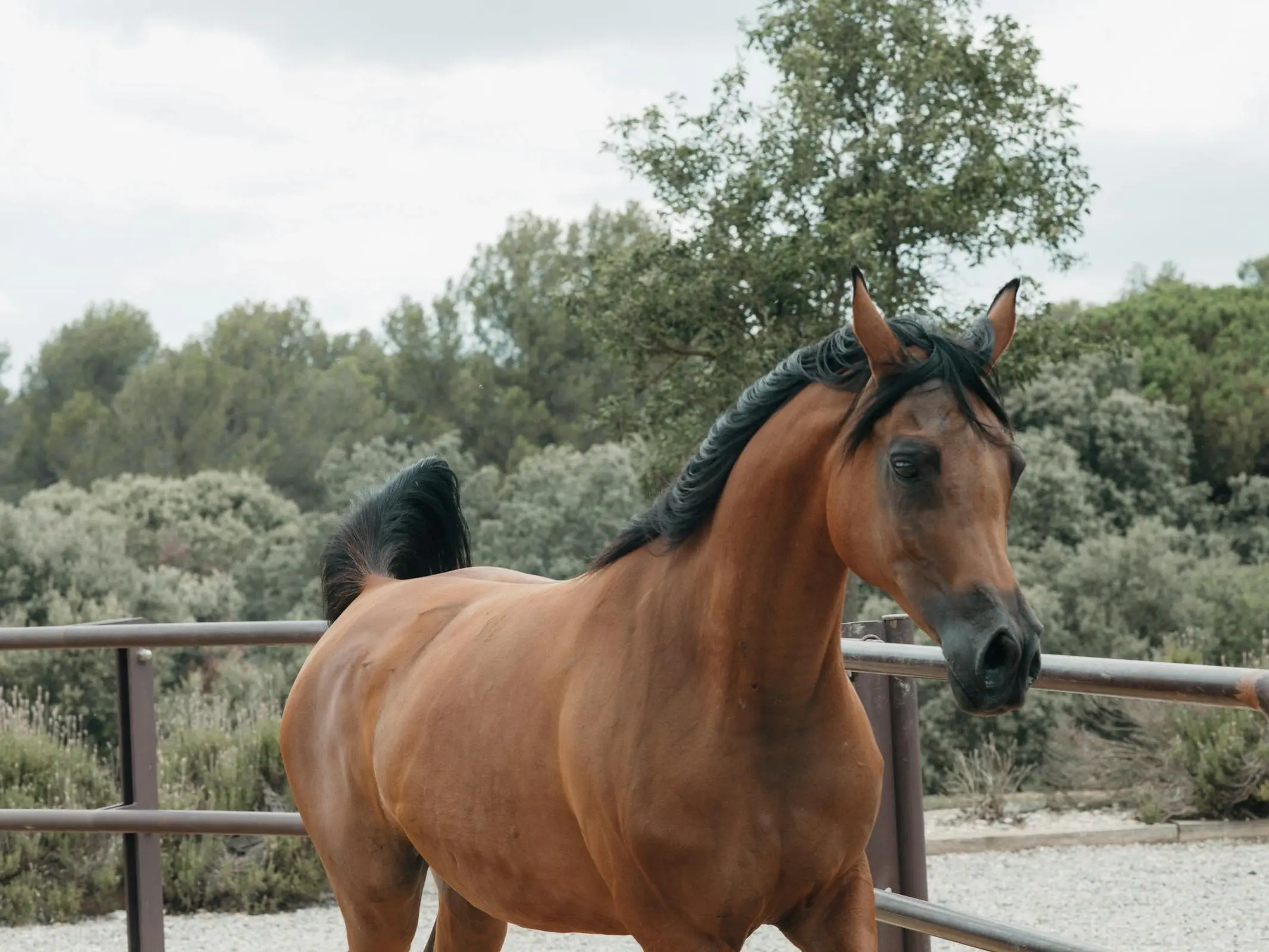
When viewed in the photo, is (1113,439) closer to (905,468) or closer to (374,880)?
(374,880)

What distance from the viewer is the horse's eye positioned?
2043mm

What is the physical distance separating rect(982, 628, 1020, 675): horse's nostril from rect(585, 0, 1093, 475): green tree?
11.3 metres

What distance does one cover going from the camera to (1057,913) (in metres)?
6.79

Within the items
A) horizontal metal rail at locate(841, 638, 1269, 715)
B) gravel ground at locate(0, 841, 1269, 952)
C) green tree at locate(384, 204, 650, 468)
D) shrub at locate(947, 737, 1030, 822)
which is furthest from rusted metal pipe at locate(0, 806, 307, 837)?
green tree at locate(384, 204, 650, 468)

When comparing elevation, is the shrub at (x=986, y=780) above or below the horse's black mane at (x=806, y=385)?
below

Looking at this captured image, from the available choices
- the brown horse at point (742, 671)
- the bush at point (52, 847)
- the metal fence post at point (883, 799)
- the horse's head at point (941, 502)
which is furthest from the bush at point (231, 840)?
the horse's head at point (941, 502)

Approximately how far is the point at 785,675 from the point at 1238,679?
0.70 meters

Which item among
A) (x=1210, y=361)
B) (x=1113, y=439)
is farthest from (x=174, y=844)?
(x=1210, y=361)

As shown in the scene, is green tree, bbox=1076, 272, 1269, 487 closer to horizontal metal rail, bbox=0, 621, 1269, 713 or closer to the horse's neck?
horizontal metal rail, bbox=0, 621, 1269, 713

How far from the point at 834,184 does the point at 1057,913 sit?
27.6 ft

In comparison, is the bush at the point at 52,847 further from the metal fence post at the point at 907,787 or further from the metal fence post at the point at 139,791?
the metal fence post at the point at 907,787

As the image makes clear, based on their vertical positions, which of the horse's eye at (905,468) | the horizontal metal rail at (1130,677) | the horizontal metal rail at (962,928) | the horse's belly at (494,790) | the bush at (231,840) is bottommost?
the bush at (231,840)

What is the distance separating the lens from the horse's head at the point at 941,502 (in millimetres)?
1931

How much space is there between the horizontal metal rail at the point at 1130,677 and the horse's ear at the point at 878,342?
55cm
